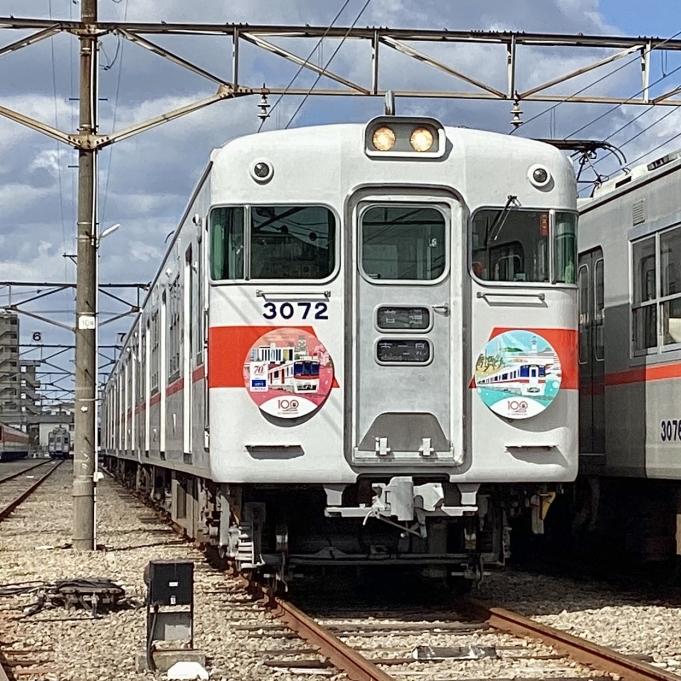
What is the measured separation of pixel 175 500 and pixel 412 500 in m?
7.94

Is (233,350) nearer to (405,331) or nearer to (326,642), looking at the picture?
(405,331)

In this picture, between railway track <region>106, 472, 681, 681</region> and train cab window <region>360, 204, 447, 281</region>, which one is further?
train cab window <region>360, 204, 447, 281</region>

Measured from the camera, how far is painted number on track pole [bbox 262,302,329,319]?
9078mm

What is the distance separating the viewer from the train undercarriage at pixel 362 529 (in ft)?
30.1

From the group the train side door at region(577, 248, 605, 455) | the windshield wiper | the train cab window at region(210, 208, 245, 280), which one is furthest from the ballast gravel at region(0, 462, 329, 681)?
the train side door at region(577, 248, 605, 455)

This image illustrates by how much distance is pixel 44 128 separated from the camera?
15281 millimetres

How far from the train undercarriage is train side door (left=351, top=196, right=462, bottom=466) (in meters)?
0.31

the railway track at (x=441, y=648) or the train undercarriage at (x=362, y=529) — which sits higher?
the train undercarriage at (x=362, y=529)

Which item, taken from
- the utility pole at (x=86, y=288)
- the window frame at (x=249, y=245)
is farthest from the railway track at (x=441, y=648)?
the utility pole at (x=86, y=288)

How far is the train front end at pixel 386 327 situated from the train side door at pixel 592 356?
7.40 feet

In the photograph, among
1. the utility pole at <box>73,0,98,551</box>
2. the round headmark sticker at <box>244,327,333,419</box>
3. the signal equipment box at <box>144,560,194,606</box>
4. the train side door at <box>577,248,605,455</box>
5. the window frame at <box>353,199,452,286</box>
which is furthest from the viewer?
the utility pole at <box>73,0,98,551</box>

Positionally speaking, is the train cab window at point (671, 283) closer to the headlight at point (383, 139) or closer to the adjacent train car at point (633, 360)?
the adjacent train car at point (633, 360)

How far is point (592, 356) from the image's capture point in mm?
11891

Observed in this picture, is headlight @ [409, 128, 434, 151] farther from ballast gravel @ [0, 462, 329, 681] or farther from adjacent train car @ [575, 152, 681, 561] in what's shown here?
ballast gravel @ [0, 462, 329, 681]
